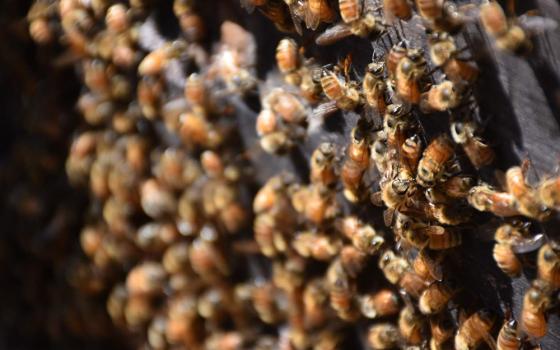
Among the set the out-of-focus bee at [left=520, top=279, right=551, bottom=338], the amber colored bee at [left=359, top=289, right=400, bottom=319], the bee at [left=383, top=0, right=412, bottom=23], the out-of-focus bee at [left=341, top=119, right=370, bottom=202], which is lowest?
the amber colored bee at [left=359, top=289, right=400, bottom=319]

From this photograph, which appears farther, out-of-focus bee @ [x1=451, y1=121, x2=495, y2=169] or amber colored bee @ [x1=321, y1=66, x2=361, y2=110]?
amber colored bee @ [x1=321, y1=66, x2=361, y2=110]

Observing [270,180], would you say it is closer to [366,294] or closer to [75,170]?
[366,294]

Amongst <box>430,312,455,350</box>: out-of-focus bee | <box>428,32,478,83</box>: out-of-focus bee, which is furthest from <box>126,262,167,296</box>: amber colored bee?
<box>428,32,478,83</box>: out-of-focus bee

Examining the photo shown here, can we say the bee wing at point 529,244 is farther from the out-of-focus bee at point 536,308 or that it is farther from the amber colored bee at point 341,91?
the amber colored bee at point 341,91

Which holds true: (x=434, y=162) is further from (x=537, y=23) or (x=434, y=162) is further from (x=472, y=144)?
(x=537, y=23)

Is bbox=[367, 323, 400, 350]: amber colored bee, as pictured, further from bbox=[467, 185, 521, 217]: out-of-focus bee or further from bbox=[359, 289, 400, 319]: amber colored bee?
bbox=[467, 185, 521, 217]: out-of-focus bee

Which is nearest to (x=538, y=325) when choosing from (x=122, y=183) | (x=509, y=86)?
(x=509, y=86)
